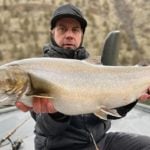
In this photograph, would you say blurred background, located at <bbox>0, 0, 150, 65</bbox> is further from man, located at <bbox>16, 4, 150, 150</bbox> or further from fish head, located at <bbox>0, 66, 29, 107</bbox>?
fish head, located at <bbox>0, 66, 29, 107</bbox>

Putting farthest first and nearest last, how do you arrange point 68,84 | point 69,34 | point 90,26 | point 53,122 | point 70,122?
point 90,26 < point 69,34 < point 70,122 < point 53,122 < point 68,84

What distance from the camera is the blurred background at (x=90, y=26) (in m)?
24.8

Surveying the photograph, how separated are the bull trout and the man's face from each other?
98 cm

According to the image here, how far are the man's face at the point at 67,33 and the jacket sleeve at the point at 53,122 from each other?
798 millimetres

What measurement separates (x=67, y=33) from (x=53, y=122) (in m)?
0.98

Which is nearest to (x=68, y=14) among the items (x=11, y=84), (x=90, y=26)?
(x=11, y=84)

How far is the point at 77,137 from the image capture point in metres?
4.91

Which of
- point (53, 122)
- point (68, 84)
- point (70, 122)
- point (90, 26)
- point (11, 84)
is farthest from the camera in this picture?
point (90, 26)

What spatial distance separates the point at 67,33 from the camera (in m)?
5.03

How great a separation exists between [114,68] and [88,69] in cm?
23

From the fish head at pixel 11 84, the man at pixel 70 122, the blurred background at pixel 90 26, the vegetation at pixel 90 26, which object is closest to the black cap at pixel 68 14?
the man at pixel 70 122

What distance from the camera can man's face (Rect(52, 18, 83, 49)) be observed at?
5.03m

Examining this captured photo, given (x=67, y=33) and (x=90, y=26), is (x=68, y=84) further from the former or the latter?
(x=90, y=26)

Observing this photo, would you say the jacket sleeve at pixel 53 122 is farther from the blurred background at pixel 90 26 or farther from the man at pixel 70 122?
the blurred background at pixel 90 26
